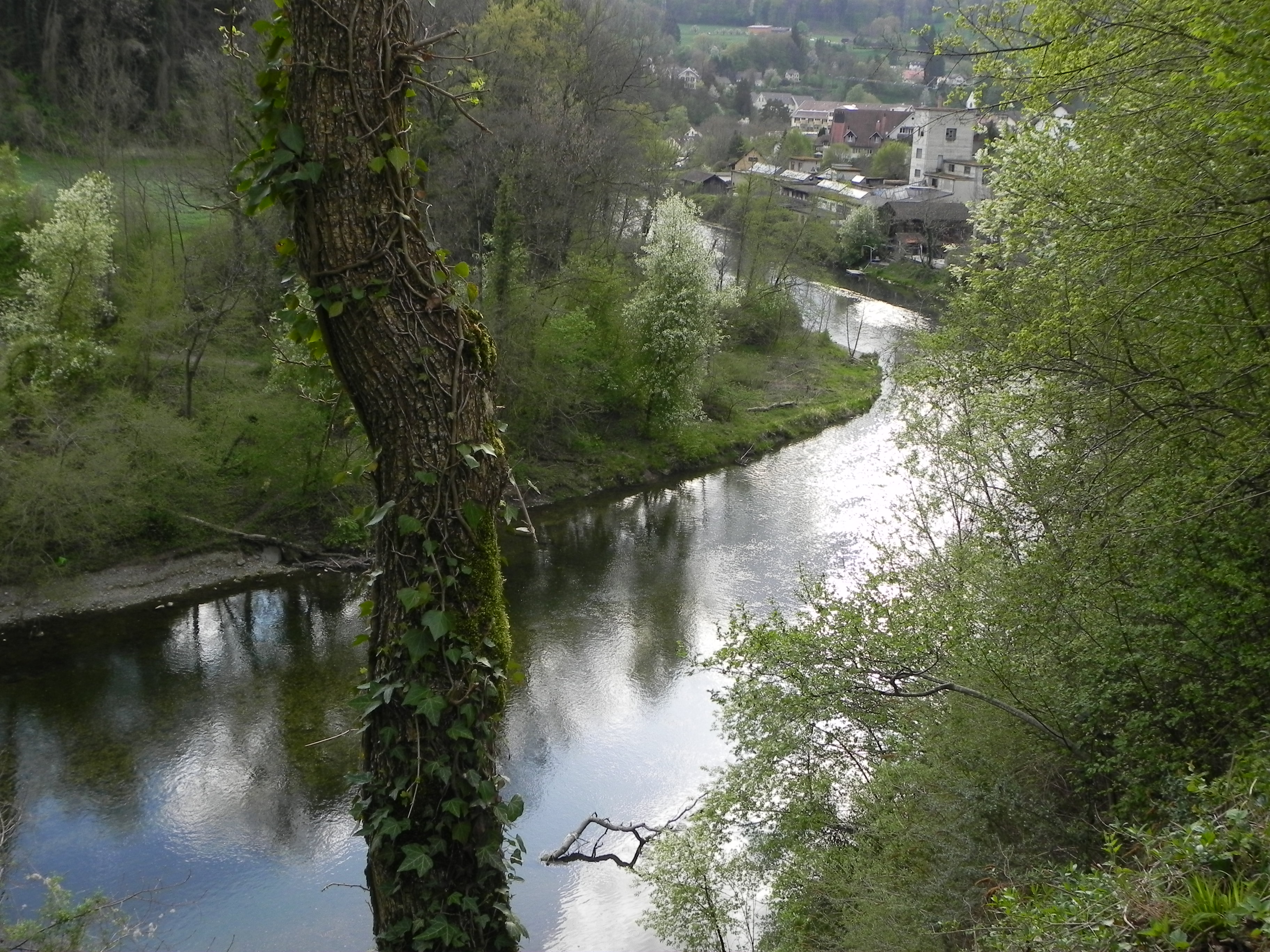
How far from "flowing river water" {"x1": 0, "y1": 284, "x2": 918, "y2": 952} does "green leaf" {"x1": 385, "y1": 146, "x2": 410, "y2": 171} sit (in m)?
7.04

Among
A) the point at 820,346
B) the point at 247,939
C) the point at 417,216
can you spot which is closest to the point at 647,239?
the point at 820,346

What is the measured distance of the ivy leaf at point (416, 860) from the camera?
3041 millimetres

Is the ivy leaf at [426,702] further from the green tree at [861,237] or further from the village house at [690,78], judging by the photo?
the village house at [690,78]

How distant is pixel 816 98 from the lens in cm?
8069

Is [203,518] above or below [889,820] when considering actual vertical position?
below

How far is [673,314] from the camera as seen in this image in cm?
2302

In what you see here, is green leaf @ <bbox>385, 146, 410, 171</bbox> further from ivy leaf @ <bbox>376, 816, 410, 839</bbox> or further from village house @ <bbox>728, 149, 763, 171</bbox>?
village house @ <bbox>728, 149, 763, 171</bbox>

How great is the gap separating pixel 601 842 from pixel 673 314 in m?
14.5

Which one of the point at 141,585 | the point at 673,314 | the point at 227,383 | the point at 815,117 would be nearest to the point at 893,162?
the point at 815,117

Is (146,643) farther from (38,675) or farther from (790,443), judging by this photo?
(790,443)

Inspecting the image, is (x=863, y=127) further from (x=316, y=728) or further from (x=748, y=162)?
(x=316, y=728)

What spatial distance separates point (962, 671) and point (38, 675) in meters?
13.7

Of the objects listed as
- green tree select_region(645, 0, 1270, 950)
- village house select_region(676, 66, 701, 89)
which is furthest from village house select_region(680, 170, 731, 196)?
green tree select_region(645, 0, 1270, 950)

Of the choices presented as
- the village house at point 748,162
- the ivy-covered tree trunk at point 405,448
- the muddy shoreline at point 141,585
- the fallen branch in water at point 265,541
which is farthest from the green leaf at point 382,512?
the village house at point 748,162
